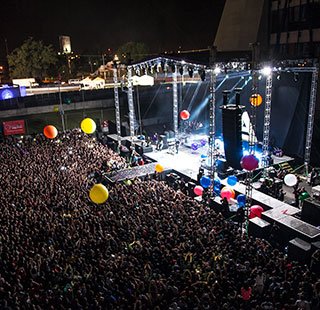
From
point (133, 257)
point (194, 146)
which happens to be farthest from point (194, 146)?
point (133, 257)

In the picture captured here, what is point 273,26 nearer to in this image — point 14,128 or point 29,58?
point 14,128

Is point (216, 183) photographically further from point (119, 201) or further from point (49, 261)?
point (49, 261)

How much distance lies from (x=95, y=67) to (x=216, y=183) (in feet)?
161

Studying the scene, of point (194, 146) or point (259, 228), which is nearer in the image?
point (259, 228)

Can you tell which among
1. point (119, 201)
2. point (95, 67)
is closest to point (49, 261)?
point (119, 201)

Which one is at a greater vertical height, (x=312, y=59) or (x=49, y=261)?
(x=312, y=59)

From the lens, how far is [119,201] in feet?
39.3

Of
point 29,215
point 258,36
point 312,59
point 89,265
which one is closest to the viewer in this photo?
point 89,265

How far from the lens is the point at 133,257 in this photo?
8.38 metres

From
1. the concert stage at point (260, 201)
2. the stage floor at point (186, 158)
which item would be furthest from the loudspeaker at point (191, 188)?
the stage floor at point (186, 158)

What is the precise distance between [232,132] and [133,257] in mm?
6897

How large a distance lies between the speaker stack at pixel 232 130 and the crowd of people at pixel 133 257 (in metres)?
3.23

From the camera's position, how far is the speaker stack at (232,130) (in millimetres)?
12695

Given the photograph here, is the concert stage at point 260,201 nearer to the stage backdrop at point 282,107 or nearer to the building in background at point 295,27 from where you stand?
the stage backdrop at point 282,107
